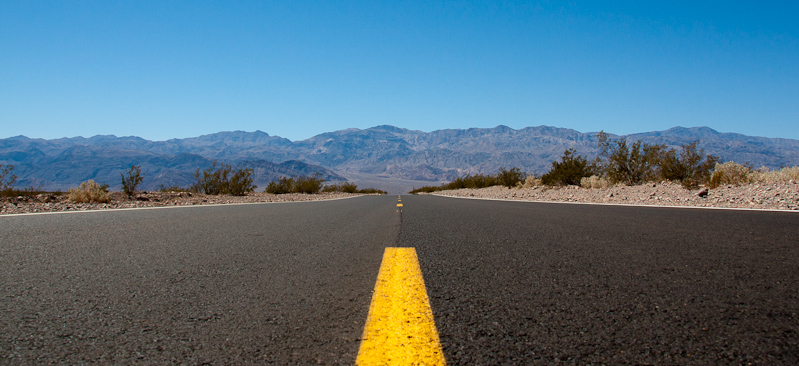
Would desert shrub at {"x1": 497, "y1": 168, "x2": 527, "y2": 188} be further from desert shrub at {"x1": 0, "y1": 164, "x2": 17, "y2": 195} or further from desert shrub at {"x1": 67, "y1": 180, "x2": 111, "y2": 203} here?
desert shrub at {"x1": 0, "y1": 164, "x2": 17, "y2": 195}

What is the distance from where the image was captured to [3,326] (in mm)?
1503

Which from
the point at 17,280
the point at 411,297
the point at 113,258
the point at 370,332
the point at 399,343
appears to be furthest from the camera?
the point at 113,258

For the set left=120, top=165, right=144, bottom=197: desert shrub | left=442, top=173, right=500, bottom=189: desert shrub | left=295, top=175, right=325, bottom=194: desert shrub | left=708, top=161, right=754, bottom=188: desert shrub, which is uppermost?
left=120, top=165, right=144, bottom=197: desert shrub

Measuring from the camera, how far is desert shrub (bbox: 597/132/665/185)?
1689cm

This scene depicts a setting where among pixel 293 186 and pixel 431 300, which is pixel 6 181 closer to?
pixel 431 300

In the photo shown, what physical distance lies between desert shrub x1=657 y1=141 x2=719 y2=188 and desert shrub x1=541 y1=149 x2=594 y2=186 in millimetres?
4722

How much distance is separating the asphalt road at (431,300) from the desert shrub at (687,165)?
1246 cm

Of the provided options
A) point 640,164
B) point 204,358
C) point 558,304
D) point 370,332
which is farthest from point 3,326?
point 640,164

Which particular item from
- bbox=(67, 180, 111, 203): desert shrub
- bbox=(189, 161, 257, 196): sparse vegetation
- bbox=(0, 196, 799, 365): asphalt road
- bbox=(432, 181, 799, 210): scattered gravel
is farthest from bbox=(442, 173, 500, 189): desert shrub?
bbox=(0, 196, 799, 365): asphalt road

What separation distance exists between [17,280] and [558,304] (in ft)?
9.25

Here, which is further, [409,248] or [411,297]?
[409,248]

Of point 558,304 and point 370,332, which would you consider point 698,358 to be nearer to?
point 558,304

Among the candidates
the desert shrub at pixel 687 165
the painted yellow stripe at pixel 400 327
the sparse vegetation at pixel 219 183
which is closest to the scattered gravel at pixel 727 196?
the desert shrub at pixel 687 165

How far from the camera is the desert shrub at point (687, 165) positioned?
46.2 feet
